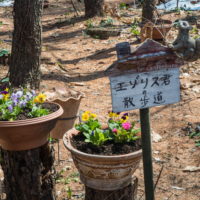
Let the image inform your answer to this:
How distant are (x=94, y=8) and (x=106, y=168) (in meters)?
9.24

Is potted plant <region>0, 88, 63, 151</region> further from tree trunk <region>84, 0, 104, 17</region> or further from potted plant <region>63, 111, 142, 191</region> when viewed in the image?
tree trunk <region>84, 0, 104, 17</region>

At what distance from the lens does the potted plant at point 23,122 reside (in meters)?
2.51

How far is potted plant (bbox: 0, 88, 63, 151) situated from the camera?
8.25 ft

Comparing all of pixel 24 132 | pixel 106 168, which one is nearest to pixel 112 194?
pixel 106 168

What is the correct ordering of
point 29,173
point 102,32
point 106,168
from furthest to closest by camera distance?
point 102,32
point 29,173
point 106,168

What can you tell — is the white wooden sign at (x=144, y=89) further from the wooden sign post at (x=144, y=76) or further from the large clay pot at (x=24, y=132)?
the large clay pot at (x=24, y=132)

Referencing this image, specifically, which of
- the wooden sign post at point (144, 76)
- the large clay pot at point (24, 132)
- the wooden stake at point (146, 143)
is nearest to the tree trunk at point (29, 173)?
the large clay pot at point (24, 132)

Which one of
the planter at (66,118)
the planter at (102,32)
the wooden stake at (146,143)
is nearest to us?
the wooden stake at (146,143)

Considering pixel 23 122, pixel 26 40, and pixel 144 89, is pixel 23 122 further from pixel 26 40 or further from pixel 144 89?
pixel 26 40

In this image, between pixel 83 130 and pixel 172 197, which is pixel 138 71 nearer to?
pixel 83 130

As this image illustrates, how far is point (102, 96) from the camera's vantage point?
225 inches

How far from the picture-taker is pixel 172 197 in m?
3.04

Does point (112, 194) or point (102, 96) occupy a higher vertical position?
point (112, 194)

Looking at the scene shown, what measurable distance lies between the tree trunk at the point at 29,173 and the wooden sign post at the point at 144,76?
1.11 meters
